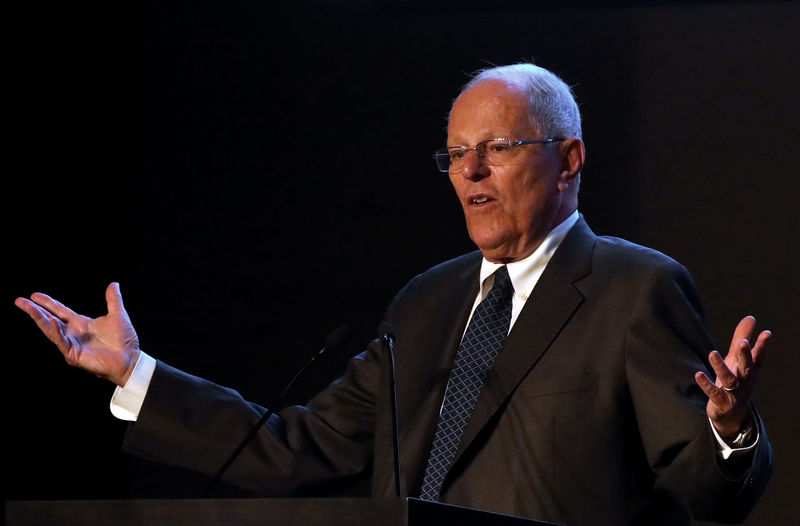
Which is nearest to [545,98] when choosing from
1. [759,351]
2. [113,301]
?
[759,351]

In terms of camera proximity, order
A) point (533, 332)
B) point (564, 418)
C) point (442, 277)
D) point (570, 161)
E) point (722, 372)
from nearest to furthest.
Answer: point (722, 372), point (564, 418), point (533, 332), point (570, 161), point (442, 277)

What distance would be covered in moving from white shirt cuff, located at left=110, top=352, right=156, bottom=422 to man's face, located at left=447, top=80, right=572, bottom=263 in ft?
2.47

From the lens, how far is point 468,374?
2316 millimetres

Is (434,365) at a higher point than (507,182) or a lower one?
lower

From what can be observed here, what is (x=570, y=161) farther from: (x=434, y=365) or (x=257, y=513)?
(x=257, y=513)

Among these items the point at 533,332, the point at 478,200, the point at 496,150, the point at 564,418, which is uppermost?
the point at 496,150

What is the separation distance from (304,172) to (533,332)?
143 cm

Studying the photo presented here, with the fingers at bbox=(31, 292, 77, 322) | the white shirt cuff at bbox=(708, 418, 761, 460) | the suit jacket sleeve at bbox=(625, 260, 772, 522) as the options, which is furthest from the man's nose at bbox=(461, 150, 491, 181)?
the fingers at bbox=(31, 292, 77, 322)

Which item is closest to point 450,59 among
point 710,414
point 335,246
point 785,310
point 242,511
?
point 335,246

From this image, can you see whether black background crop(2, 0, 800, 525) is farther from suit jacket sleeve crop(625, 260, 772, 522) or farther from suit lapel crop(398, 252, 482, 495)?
suit jacket sleeve crop(625, 260, 772, 522)

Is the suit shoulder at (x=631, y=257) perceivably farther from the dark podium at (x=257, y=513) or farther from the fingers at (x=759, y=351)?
the dark podium at (x=257, y=513)

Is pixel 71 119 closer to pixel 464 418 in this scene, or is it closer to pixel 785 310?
pixel 464 418

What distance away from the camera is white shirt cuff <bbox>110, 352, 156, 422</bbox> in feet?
7.72

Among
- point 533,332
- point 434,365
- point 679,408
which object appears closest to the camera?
point 679,408
